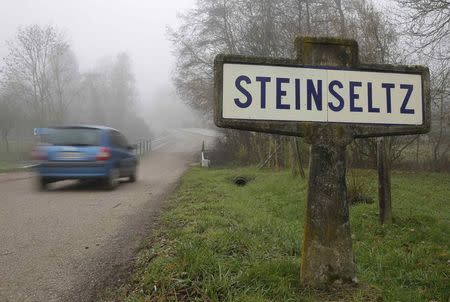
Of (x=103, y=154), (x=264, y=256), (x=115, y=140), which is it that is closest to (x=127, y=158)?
(x=115, y=140)

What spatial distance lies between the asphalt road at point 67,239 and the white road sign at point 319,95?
216 centimetres

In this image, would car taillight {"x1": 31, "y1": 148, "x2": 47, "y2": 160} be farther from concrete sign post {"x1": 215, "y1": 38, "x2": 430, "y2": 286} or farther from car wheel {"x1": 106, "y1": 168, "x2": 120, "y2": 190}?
concrete sign post {"x1": 215, "y1": 38, "x2": 430, "y2": 286}

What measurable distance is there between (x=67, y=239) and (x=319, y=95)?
400 centimetres

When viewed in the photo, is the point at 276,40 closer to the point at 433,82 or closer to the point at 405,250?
the point at 433,82

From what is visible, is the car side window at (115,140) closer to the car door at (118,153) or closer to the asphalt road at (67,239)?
the car door at (118,153)

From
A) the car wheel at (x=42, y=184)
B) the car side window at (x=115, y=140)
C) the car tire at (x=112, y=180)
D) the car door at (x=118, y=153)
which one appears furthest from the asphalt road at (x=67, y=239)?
the car side window at (x=115, y=140)

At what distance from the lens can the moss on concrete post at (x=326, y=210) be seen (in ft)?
11.1

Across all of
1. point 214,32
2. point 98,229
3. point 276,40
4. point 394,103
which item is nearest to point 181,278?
point 394,103

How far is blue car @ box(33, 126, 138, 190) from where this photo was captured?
1072 cm

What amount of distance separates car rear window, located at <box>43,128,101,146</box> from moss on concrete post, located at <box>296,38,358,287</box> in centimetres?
855

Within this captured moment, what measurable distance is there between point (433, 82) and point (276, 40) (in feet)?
25.5

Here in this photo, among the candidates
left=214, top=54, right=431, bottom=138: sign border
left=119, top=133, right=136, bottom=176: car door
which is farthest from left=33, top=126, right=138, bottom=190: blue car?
left=214, top=54, right=431, bottom=138: sign border

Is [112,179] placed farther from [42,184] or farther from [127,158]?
[42,184]

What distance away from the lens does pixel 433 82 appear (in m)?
16.5
